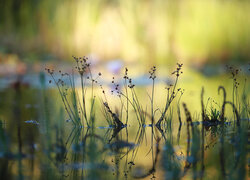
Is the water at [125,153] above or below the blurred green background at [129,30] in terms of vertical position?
below

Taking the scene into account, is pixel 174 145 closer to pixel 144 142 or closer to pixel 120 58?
pixel 144 142

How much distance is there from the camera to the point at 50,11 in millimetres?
6707

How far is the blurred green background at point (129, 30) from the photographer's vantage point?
20.3 ft

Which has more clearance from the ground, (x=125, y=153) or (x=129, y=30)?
(x=129, y=30)

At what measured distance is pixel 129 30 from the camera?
21.6ft

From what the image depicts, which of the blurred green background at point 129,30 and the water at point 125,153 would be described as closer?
the water at point 125,153

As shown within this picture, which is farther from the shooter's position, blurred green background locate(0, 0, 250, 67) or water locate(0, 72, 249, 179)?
blurred green background locate(0, 0, 250, 67)

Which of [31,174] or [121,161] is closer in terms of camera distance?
[31,174]

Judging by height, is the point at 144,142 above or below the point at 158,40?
below

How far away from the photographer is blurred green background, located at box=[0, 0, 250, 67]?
244 inches

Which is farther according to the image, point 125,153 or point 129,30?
point 129,30

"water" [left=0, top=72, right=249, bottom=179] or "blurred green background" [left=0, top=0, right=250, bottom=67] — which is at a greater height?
"blurred green background" [left=0, top=0, right=250, bottom=67]

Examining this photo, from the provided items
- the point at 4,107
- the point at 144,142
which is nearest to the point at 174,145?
the point at 144,142

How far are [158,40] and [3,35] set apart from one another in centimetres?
276
